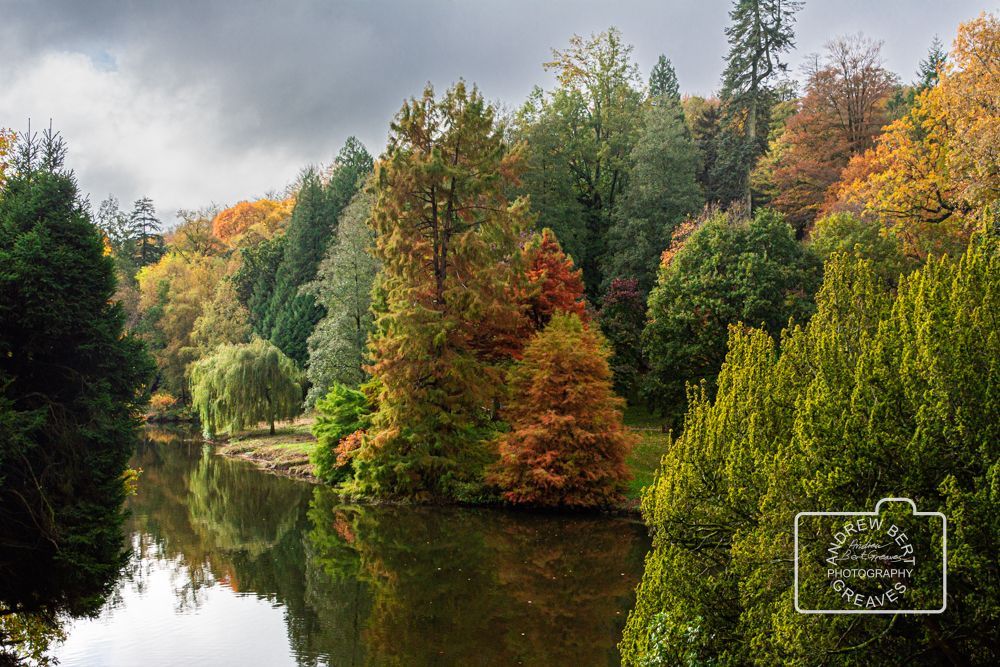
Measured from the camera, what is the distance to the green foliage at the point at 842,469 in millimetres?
5195

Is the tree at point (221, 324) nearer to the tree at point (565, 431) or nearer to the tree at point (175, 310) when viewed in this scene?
the tree at point (175, 310)

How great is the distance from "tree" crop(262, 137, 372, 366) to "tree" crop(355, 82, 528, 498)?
23745 millimetres

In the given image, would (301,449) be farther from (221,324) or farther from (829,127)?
(829,127)

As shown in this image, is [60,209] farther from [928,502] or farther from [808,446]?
[928,502]

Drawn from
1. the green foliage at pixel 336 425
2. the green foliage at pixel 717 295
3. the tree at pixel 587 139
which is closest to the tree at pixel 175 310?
the green foliage at pixel 336 425

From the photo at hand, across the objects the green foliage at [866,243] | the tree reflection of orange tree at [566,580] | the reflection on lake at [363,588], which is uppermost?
the green foliage at [866,243]

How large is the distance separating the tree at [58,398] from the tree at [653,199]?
27.3 m

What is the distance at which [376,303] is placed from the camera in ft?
77.5

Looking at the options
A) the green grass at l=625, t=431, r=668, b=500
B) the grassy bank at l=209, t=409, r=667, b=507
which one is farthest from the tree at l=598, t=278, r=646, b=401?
the green grass at l=625, t=431, r=668, b=500

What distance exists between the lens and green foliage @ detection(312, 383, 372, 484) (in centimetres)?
2562

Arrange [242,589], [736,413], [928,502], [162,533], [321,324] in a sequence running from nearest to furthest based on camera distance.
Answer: [928,502] → [736,413] → [242,589] → [162,533] → [321,324]

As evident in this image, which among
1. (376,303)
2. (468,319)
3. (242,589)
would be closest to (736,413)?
(242,589)

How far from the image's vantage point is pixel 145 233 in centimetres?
7081

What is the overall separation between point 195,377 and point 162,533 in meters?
19.0
